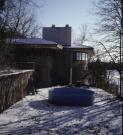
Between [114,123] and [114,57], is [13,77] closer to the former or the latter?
[114,123]

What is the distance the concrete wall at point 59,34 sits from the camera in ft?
112

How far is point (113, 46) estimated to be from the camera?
23.4 metres

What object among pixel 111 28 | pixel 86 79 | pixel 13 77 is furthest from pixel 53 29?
pixel 13 77

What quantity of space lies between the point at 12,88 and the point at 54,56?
1626 centimetres

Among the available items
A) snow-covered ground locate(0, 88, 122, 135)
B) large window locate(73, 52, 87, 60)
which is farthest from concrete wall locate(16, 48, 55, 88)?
snow-covered ground locate(0, 88, 122, 135)

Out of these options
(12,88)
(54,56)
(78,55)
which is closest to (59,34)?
(78,55)

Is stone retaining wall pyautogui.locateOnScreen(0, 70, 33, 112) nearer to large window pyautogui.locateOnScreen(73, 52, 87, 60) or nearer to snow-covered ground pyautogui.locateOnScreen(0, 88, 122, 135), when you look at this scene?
snow-covered ground pyautogui.locateOnScreen(0, 88, 122, 135)

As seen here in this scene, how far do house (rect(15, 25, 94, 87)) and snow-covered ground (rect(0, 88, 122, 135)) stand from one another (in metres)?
9.26

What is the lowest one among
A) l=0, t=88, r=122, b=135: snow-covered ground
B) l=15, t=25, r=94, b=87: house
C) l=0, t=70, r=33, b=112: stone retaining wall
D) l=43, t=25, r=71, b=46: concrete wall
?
l=0, t=88, r=122, b=135: snow-covered ground

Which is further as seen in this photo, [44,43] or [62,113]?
[44,43]

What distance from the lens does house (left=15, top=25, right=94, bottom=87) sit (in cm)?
2644

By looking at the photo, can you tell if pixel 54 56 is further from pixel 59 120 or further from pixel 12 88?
pixel 59 120

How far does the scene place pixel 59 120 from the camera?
1141cm

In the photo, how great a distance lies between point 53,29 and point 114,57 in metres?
13.6
